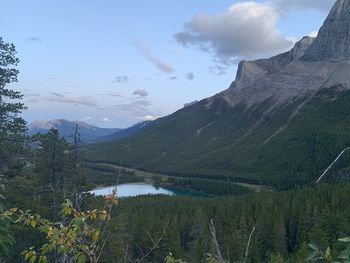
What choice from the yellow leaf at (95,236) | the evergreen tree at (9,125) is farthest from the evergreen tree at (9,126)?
the yellow leaf at (95,236)

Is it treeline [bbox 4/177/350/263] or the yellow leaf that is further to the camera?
treeline [bbox 4/177/350/263]

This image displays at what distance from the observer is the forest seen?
7434 millimetres

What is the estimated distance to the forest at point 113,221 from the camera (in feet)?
24.4

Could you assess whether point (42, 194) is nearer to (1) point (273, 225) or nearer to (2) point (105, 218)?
(2) point (105, 218)

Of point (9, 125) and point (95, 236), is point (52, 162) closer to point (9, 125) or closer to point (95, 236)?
point (9, 125)

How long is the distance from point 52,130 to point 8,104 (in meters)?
8.00

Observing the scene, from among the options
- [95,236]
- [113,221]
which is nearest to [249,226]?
[113,221]

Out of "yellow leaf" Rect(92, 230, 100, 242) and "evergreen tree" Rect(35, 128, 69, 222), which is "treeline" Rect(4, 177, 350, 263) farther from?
"yellow leaf" Rect(92, 230, 100, 242)

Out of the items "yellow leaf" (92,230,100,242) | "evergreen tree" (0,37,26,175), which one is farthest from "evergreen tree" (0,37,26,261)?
"yellow leaf" (92,230,100,242)

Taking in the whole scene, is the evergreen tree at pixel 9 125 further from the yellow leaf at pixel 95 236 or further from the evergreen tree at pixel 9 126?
the yellow leaf at pixel 95 236

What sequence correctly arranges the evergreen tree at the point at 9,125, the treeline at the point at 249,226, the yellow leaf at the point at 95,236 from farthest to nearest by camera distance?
the treeline at the point at 249,226, the evergreen tree at the point at 9,125, the yellow leaf at the point at 95,236

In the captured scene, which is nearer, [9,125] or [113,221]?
[113,221]

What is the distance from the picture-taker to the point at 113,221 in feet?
36.3

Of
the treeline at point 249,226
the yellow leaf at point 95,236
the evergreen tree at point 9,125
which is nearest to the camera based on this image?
the yellow leaf at point 95,236
